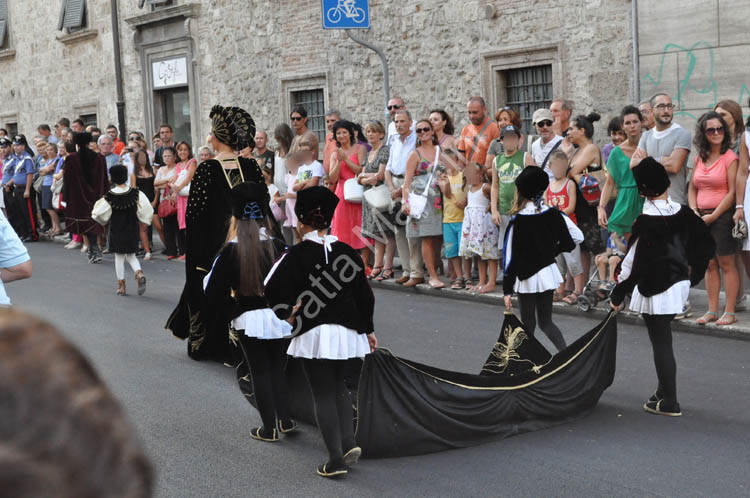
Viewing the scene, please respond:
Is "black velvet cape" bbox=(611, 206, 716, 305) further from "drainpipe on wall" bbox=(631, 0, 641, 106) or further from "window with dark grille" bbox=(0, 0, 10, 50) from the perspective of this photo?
"window with dark grille" bbox=(0, 0, 10, 50)

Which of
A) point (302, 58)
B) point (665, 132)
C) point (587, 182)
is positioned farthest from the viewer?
point (302, 58)

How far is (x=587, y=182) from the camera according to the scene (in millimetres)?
10297

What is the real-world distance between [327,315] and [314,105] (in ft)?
47.6

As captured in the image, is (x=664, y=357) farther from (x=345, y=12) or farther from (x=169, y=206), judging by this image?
(x=169, y=206)

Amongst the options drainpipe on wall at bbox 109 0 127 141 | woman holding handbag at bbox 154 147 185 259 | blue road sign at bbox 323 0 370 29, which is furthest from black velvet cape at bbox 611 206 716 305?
drainpipe on wall at bbox 109 0 127 141

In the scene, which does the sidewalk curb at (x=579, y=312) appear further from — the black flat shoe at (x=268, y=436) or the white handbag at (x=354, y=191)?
the black flat shoe at (x=268, y=436)

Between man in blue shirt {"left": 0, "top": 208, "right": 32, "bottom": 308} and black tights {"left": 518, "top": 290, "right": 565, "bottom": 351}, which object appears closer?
man in blue shirt {"left": 0, "top": 208, "right": 32, "bottom": 308}

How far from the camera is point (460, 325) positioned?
954 cm

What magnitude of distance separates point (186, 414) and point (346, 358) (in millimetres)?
1851

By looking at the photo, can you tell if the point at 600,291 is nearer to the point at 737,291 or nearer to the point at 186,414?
the point at 737,291

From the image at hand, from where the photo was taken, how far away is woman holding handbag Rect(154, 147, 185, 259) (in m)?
16.3

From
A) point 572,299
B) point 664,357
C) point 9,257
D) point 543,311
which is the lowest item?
point 572,299

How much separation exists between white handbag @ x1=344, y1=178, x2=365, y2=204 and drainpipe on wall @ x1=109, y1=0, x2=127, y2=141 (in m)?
13.5

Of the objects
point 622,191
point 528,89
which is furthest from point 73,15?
point 622,191
